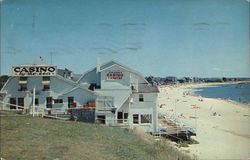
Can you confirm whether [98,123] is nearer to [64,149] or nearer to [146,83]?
[146,83]

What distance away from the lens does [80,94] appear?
937 cm

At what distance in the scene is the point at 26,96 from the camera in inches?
356

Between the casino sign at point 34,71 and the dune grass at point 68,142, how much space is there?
4.56 ft

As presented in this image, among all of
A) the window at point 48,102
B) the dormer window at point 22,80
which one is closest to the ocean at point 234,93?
the window at point 48,102

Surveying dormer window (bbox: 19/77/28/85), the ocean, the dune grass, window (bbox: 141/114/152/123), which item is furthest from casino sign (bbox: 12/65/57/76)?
the ocean

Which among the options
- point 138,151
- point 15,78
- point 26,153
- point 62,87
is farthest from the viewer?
point 62,87

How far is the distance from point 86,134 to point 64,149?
1397 mm

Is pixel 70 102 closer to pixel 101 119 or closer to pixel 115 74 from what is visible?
pixel 101 119

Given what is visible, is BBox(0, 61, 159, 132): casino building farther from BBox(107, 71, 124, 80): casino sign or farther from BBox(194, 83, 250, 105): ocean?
BBox(194, 83, 250, 105): ocean

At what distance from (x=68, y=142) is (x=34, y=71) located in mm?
3253

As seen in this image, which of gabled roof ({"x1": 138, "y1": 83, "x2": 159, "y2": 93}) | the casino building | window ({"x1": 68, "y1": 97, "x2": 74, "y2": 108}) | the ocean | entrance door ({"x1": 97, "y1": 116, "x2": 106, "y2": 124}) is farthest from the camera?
the ocean

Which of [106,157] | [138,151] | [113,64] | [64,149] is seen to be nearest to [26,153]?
[64,149]

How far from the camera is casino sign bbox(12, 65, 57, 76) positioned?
850 centimetres

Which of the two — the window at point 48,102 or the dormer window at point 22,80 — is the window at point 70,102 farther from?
the dormer window at point 22,80
